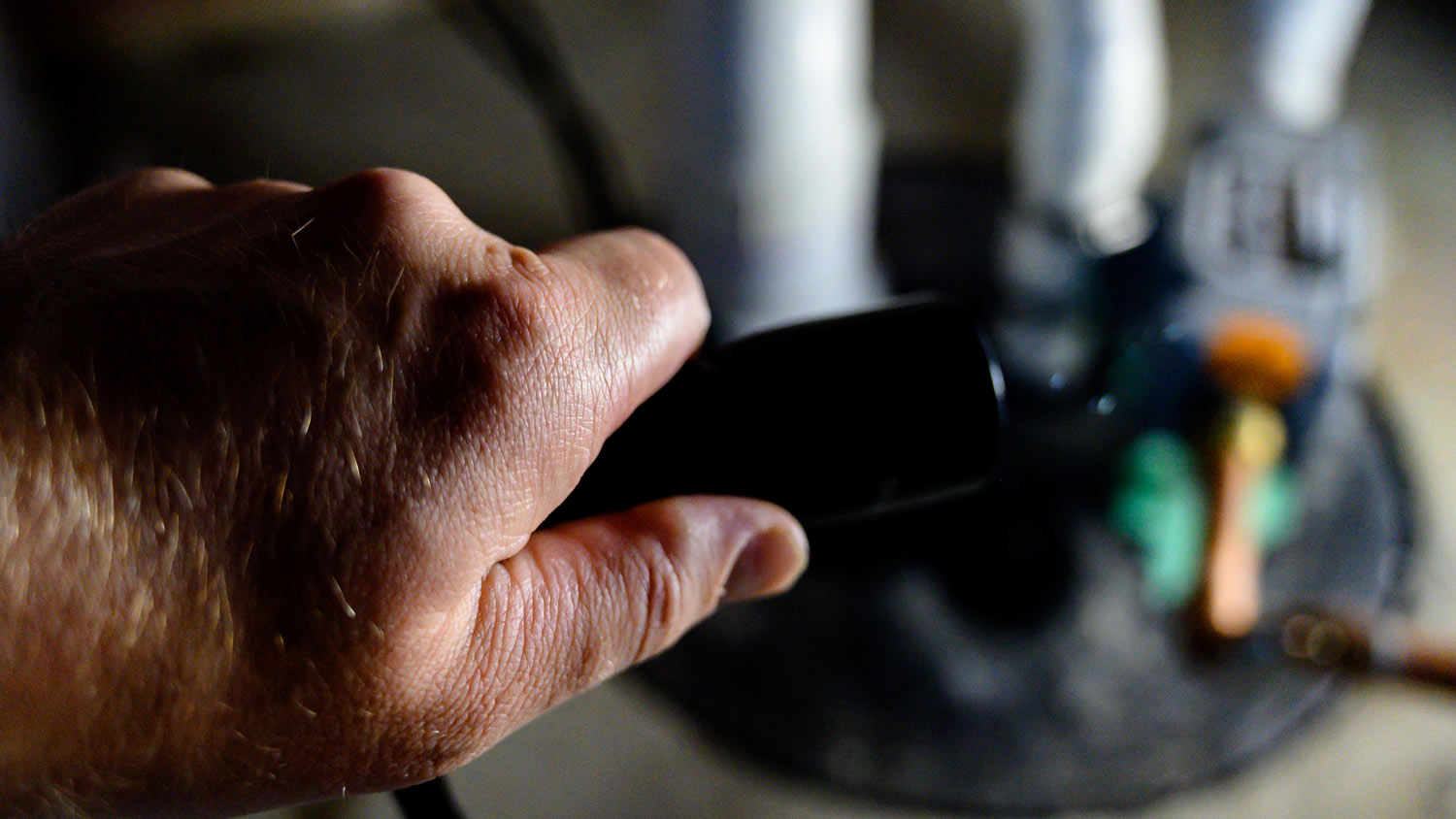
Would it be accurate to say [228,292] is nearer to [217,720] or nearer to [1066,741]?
[217,720]

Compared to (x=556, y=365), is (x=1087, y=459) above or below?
below

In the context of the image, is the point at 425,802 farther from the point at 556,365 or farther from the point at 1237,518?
the point at 1237,518

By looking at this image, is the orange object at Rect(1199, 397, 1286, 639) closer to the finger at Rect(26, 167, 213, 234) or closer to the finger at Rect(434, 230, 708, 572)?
the finger at Rect(434, 230, 708, 572)

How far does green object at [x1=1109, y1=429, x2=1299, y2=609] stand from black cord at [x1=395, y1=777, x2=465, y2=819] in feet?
1.03

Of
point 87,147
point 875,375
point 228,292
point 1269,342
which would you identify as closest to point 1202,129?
point 1269,342

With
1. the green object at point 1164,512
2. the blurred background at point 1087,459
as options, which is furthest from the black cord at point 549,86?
the green object at point 1164,512

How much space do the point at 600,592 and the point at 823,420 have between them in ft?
0.21

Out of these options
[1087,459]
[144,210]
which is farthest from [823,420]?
[1087,459]

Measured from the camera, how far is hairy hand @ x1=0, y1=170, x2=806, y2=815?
19cm

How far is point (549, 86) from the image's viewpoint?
694 mm

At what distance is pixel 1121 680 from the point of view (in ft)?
1.42

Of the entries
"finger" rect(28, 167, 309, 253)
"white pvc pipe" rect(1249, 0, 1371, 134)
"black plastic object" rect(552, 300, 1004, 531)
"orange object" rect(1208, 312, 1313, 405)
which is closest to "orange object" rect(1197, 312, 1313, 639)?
"orange object" rect(1208, 312, 1313, 405)

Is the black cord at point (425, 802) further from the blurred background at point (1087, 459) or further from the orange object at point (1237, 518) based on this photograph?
the orange object at point (1237, 518)

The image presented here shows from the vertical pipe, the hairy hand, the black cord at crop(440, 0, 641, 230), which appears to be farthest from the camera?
the black cord at crop(440, 0, 641, 230)
